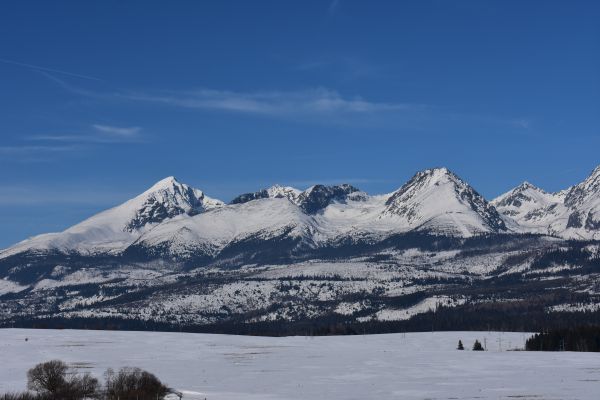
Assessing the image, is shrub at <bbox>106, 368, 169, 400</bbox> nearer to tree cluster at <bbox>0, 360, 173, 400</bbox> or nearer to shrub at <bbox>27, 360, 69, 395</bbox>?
tree cluster at <bbox>0, 360, 173, 400</bbox>

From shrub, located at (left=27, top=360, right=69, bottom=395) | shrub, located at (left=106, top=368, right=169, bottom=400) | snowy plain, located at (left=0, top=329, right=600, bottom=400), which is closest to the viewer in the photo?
shrub, located at (left=106, top=368, right=169, bottom=400)

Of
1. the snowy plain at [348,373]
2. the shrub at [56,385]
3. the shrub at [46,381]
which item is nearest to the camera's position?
the shrub at [56,385]

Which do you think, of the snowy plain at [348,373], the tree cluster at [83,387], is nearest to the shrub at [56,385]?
the tree cluster at [83,387]

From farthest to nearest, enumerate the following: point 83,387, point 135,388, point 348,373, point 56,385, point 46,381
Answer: point 348,373, point 83,387, point 135,388, point 46,381, point 56,385

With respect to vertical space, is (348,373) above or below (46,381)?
below

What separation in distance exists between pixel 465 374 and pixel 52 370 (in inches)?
2619

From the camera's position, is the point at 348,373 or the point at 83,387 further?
the point at 348,373

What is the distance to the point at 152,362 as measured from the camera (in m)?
176

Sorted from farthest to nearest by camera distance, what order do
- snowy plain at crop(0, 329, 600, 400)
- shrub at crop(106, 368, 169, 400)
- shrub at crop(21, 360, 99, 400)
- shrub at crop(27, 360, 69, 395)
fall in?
snowy plain at crop(0, 329, 600, 400) → shrub at crop(27, 360, 69, 395) → shrub at crop(21, 360, 99, 400) → shrub at crop(106, 368, 169, 400)

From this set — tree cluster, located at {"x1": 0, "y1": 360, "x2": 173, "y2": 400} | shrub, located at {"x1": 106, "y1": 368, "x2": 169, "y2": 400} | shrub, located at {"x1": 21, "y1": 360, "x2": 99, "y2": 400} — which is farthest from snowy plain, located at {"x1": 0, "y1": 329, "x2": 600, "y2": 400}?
shrub, located at {"x1": 21, "y1": 360, "x2": 99, "y2": 400}

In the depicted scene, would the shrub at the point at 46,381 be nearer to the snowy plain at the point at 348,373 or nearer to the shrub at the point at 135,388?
the snowy plain at the point at 348,373

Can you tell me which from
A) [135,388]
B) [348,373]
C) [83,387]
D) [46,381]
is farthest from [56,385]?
[348,373]

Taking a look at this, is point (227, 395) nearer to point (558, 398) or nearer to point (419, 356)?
point (558, 398)

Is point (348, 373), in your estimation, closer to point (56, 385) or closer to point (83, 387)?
point (83, 387)
